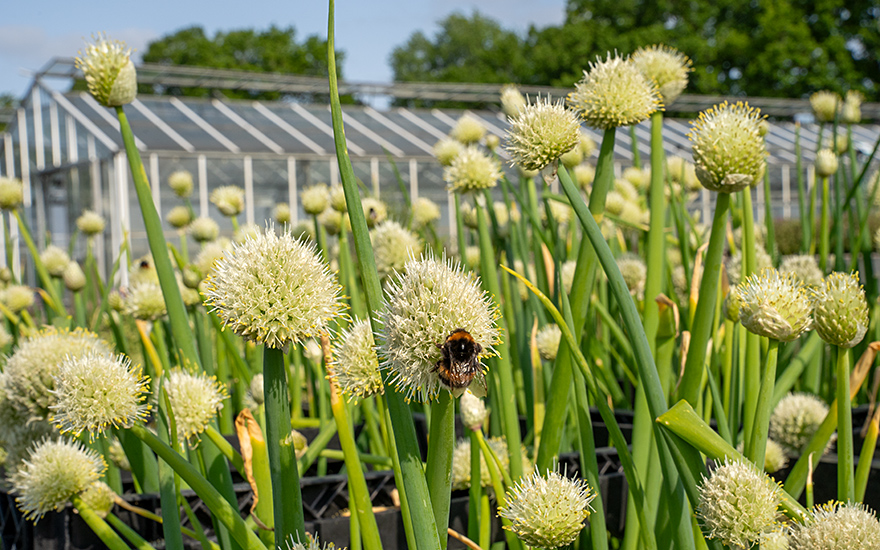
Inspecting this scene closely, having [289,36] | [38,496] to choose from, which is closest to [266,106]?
[38,496]

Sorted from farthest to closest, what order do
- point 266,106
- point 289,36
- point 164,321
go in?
point 289,36
point 266,106
point 164,321

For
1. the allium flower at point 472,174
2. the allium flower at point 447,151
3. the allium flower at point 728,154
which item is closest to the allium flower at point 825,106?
the allium flower at point 447,151

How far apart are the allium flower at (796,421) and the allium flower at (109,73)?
3.63 ft

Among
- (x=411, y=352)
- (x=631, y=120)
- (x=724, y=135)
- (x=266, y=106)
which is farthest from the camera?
(x=266, y=106)

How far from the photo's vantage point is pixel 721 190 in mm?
644

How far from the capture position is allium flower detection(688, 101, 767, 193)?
2.04ft

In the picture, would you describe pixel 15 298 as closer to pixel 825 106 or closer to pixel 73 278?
pixel 73 278

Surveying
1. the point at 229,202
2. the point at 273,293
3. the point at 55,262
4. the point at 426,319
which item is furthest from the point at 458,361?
the point at 55,262

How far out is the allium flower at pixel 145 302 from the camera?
115 cm

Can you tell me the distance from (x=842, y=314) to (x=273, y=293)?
1.69 feet

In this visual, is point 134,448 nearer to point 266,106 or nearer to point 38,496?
point 38,496

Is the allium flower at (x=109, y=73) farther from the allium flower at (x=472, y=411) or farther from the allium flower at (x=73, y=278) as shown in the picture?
the allium flower at (x=73, y=278)

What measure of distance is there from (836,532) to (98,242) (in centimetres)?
890

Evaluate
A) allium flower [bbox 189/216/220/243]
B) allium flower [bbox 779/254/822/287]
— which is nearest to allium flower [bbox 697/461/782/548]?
allium flower [bbox 779/254/822/287]
